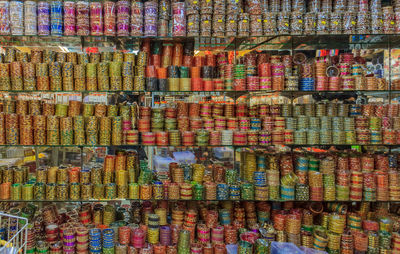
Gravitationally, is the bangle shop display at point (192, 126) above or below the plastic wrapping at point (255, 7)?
below

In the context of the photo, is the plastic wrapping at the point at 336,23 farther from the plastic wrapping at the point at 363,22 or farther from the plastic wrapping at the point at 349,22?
the plastic wrapping at the point at 363,22

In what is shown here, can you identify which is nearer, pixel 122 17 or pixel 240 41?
pixel 122 17

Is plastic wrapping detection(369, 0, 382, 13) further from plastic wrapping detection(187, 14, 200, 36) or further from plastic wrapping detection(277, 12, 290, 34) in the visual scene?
plastic wrapping detection(187, 14, 200, 36)

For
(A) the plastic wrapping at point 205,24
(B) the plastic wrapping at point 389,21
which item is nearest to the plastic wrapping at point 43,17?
(A) the plastic wrapping at point 205,24

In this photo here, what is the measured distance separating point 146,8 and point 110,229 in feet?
5.87

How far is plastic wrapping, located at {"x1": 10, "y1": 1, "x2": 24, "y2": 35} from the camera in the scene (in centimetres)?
249

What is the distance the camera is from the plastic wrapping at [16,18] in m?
2.49

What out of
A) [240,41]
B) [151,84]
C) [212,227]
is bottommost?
[212,227]

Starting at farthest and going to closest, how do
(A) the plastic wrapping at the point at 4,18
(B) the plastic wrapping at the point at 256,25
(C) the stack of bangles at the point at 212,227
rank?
(B) the plastic wrapping at the point at 256,25 < (A) the plastic wrapping at the point at 4,18 < (C) the stack of bangles at the point at 212,227

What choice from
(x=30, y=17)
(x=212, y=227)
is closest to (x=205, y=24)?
(x=30, y=17)

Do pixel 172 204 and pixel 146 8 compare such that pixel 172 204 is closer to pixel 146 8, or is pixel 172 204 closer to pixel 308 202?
pixel 308 202

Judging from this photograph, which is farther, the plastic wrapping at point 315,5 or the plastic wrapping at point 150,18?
the plastic wrapping at point 315,5

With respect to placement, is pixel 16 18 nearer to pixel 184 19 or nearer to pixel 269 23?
pixel 184 19

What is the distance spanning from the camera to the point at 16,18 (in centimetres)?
250
